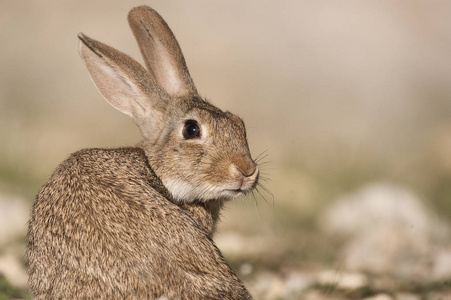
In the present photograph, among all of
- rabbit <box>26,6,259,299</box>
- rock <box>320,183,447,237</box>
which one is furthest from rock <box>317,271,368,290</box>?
rabbit <box>26,6,259,299</box>

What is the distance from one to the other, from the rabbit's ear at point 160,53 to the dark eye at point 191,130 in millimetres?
629

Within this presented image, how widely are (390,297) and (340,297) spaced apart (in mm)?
412

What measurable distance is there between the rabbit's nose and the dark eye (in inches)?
15.9

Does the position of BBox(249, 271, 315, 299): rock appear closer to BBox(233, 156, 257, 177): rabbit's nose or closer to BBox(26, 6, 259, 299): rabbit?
BBox(26, 6, 259, 299): rabbit

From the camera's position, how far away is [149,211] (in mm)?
5445

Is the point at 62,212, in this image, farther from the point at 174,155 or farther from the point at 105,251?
the point at 174,155

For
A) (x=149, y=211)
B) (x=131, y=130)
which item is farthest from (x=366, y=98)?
(x=149, y=211)

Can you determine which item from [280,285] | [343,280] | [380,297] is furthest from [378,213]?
[380,297]

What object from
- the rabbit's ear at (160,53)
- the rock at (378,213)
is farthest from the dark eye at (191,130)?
the rock at (378,213)

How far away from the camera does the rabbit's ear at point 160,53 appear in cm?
720

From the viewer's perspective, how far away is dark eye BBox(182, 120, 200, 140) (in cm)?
654

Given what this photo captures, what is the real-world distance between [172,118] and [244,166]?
82 cm

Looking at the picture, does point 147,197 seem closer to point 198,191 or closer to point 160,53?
point 198,191

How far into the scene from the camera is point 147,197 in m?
5.58
